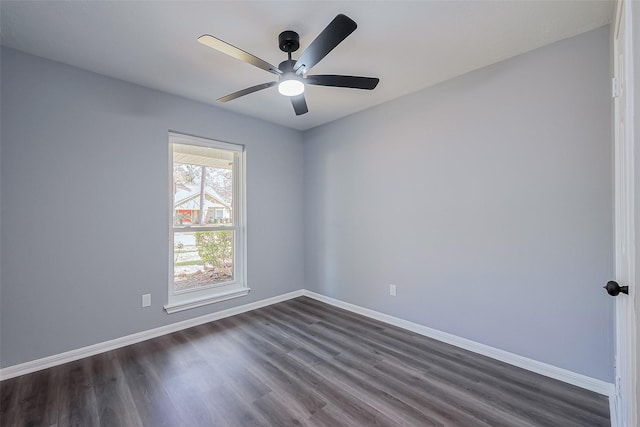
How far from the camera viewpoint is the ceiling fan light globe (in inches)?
79.6

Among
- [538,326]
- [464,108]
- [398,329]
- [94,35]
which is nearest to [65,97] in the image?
[94,35]

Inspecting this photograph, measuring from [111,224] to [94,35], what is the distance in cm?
161

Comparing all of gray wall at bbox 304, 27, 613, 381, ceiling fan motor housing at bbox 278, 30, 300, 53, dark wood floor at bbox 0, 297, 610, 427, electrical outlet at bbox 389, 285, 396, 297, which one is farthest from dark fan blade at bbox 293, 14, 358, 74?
electrical outlet at bbox 389, 285, 396, 297

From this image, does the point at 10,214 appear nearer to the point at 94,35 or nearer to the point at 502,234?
the point at 94,35

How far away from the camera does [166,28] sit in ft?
6.57

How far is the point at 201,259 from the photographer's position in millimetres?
3451

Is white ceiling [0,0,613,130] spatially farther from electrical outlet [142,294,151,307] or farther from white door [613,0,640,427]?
electrical outlet [142,294,151,307]

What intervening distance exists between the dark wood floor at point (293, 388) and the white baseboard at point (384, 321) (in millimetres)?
71

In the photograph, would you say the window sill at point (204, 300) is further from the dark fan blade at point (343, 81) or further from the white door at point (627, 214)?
the white door at point (627, 214)

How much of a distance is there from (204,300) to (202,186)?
1.40 m

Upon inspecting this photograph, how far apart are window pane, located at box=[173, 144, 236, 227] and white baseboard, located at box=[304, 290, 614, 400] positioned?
225 centimetres

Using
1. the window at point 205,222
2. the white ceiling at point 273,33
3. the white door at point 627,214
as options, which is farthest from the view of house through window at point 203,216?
the white door at point 627,214

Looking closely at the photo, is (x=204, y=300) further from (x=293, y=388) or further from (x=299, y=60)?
(x=299, y=60)

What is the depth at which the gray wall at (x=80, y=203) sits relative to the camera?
224cm
